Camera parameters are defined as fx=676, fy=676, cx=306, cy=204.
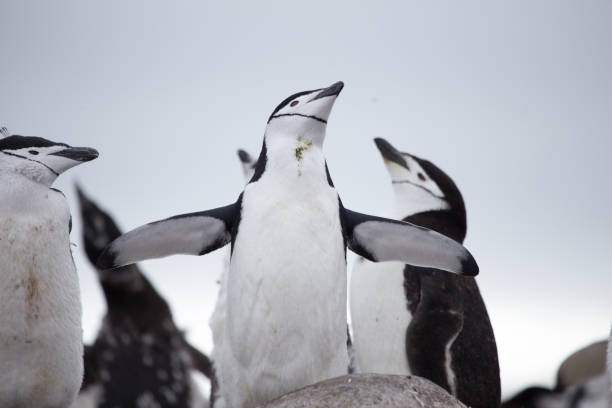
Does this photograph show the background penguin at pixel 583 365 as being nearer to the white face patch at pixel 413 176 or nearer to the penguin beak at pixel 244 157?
the white face patch at pixel 413 176

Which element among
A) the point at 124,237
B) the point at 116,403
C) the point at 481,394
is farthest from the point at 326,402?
the point at 116,403

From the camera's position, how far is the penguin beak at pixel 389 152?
4.96 m

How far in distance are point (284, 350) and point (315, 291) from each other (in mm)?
264

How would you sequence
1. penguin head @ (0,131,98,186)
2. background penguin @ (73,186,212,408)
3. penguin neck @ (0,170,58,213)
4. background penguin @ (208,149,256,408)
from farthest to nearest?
1. background penguin @ (73,186,212,408)
2. background penguin @ (208,149,256,408)
3. penguin head @ (0,131,98,186)
4. penguin neck @ (0,170,58,213)

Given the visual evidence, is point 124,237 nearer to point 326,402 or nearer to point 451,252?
point 326,402

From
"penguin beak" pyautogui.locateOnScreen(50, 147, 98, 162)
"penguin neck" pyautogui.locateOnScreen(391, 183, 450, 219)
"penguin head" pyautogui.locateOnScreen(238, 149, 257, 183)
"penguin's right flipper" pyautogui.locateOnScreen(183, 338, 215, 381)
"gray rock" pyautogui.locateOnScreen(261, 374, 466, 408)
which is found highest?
"penguin beak" pyautogui.locateOnScreen(50, 147, 98, 162)

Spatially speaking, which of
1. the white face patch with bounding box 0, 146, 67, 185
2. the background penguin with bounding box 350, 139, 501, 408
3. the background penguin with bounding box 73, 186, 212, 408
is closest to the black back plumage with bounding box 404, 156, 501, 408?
the background penguin with bounding box 350, 139, 501, 408

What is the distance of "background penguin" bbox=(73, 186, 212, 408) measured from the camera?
4.51 metres

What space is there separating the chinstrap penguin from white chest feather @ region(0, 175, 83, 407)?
0.23 metres

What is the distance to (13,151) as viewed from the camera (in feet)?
10.1

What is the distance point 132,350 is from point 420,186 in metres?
2.30

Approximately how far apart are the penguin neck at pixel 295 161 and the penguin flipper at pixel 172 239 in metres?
0.26

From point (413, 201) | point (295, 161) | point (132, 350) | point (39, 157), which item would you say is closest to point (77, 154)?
point (39, 157)

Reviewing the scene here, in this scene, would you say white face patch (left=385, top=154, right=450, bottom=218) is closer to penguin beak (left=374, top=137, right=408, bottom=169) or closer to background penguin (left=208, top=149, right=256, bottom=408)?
penguin beak (left=374, top=137, right=408, bottom=169)
